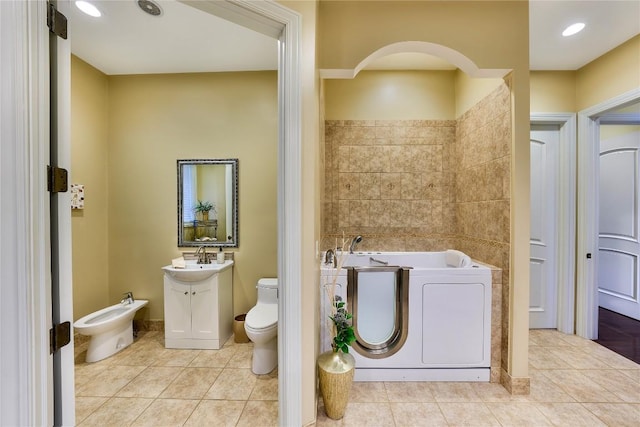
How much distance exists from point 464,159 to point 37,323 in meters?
3.20

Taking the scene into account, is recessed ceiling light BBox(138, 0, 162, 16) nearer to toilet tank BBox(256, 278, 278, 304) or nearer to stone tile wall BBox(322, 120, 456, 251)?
stone tile wall BBox(322, 120, 456, 251)

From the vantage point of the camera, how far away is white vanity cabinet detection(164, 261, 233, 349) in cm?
262

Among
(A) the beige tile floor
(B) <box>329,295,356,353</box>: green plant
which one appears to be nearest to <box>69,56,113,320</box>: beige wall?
(A) the beige tile floor

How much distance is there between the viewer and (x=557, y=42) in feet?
7.92

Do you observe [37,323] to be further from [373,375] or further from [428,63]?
[428,63]

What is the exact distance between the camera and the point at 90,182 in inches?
109

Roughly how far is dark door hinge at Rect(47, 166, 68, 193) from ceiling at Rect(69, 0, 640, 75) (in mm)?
1683

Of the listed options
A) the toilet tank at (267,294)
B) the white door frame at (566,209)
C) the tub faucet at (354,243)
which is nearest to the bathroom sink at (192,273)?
the toilet tank at (267,294)

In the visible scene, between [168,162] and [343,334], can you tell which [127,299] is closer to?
[168,162]

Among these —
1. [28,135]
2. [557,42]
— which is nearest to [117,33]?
[28,135]

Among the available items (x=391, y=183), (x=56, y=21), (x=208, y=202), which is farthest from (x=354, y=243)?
(x=56, y=21)

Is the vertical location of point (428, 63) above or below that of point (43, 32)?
above

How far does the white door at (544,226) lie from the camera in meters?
2.93

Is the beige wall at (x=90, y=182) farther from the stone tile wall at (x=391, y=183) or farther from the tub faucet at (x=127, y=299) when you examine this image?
the stone tile wall at (x=391, y=183)
